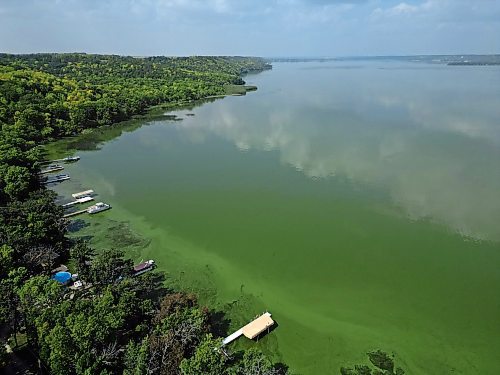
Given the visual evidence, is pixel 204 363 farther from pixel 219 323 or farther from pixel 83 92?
pixel 83 92

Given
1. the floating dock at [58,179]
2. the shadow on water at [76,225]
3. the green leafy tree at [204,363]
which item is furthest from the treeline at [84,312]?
the floating dock at [58,179]

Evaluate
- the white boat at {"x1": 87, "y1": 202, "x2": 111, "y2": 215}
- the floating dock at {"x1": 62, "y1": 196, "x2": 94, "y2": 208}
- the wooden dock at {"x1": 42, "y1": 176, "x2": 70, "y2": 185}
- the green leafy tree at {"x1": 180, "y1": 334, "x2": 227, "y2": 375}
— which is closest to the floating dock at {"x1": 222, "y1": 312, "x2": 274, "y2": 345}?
the green leafy tree at {"x1": 180, "y1": 334, "x2": 227, "y2": 375}

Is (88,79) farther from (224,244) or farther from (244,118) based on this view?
(224,244)

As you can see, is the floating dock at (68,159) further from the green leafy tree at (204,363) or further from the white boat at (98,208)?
the green leafy tree at (204,363)

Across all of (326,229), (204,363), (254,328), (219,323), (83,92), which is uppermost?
(83,92)

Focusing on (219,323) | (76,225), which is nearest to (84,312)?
(219,323)

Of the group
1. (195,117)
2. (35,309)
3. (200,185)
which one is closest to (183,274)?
(35,309)

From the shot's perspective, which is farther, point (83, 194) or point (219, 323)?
point (83, 194)
